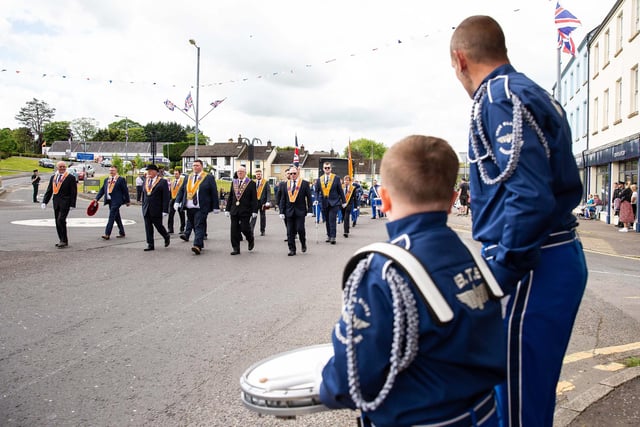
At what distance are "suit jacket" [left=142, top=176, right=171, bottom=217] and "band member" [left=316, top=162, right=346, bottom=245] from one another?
15.7ft

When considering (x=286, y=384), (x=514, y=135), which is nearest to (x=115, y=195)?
(x=286, y=384)

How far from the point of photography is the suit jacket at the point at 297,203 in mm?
13258

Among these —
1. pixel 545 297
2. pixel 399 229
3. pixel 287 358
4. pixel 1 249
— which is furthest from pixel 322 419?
pixel 1 249

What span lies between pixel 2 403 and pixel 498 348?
3562 millimetres

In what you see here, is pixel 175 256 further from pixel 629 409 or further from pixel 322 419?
pixel 629 409

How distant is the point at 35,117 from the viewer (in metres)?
152

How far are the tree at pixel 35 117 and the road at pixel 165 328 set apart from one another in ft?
518

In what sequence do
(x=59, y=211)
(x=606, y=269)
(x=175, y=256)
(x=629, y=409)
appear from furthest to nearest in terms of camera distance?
1. (x=59, y=211)
2. (x=175, y=256)
3. (x=606, y=269)
4. (x=629, y=409)

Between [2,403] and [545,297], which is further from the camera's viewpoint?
[2,403]

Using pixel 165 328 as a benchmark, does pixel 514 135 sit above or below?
above

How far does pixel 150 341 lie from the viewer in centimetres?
535

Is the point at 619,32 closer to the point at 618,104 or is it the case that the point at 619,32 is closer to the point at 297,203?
the point at 618,104

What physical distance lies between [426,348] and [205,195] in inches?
484

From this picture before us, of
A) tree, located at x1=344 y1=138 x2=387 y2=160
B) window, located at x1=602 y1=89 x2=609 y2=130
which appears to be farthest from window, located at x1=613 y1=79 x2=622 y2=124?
tree, located at x1=344 y1=138 x2=387 y2=160
